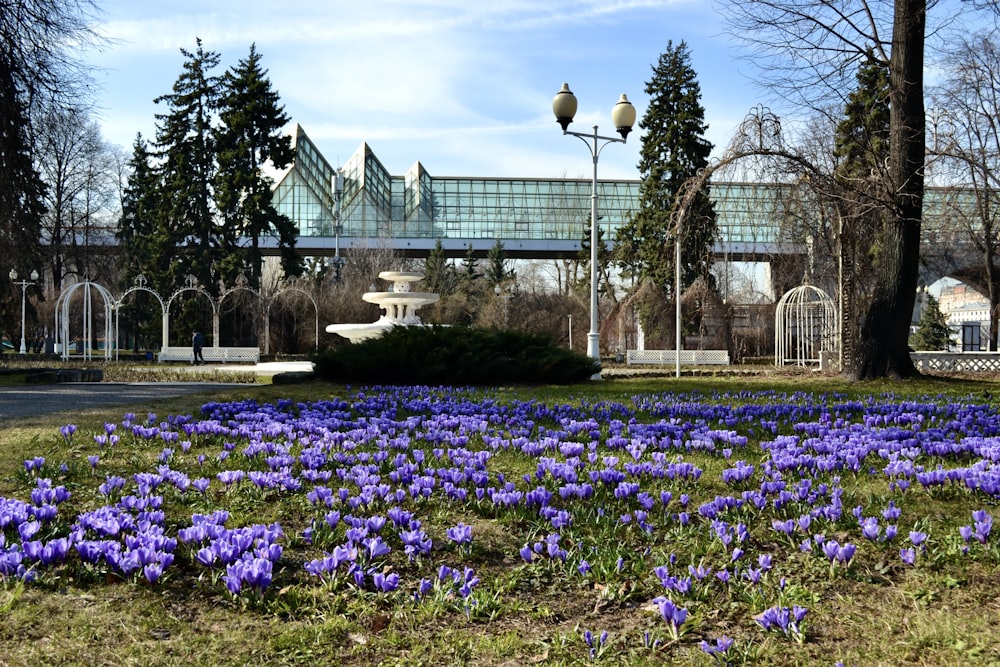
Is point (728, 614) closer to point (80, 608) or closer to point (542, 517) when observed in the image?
point (542, 517)

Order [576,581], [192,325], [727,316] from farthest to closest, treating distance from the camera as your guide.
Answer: [192,325] → [727,316] → [576,581]

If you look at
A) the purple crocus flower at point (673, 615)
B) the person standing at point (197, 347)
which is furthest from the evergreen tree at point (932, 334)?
the purple crocus flower at point (673, 615)

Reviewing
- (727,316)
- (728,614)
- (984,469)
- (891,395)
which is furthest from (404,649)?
(727,316)

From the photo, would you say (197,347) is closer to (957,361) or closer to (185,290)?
(185,290)

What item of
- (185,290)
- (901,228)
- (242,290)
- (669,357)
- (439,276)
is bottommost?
(669,357)

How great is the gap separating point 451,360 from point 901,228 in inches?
321

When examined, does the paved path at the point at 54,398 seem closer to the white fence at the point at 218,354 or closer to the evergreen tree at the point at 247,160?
the white fence at the point at 218,354

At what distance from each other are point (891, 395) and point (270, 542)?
8.93 meters

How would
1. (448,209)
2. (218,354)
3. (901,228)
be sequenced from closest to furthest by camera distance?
1. (901,228)
2. (218,354)
3. (448,209)

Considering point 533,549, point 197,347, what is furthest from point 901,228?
point 197,347

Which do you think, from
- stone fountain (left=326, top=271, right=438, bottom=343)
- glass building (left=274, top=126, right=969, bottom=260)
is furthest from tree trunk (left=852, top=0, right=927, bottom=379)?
glass building (left=274, top=126, right=969, bottom=260)

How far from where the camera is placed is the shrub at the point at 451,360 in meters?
12.8

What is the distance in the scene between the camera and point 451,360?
1299cm

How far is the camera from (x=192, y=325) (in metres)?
40.1
